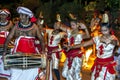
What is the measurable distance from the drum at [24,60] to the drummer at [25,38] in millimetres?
102

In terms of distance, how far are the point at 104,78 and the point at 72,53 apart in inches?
74.3

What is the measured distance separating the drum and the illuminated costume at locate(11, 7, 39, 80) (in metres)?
0.10

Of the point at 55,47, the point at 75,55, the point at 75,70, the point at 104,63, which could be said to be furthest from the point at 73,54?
the point at 104,63

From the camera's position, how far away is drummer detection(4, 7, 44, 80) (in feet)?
28.9

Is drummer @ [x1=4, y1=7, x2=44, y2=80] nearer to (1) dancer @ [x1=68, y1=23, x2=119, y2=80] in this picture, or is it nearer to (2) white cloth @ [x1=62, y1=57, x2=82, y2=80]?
(1) dancer @ [x1=68, y1=23, x2=119, y2=80]

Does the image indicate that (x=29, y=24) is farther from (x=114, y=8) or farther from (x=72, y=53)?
(x=114, y=8)

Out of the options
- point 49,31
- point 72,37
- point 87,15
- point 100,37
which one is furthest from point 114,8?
point 100,37

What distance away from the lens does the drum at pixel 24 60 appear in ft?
→ 28.6

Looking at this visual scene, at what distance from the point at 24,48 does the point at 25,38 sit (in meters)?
0.21

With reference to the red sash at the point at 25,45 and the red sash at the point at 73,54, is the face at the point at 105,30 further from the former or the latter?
the red sash at the point at 73,54

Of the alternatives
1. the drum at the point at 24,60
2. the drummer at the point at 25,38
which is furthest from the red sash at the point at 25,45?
the drum at the point at 24,60

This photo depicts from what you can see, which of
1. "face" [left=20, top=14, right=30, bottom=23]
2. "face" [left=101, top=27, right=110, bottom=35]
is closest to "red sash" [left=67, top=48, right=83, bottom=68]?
"face" [left=101, top=27, right=110, bottom=35]

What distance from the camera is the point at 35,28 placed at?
29.5 feet

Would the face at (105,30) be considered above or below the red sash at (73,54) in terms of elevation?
above
